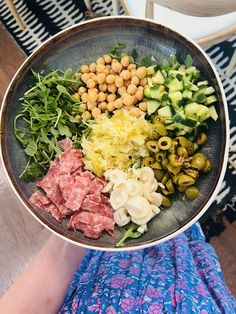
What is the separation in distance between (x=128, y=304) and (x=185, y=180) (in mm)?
304

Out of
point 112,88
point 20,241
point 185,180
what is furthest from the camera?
point 20,241

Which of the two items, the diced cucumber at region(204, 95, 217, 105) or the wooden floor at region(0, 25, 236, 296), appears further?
the wooden floor at region(0, 25, 236, 296)

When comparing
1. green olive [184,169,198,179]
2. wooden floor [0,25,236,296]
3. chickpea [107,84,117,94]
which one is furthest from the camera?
wooden floor [0,25,236,296]

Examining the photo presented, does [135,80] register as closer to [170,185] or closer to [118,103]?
[118,103]

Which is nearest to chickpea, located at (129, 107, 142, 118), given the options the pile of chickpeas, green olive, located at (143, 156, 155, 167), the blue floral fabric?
the pile of chickpeas

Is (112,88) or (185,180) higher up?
(112,88)

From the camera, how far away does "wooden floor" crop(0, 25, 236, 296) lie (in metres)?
1.40

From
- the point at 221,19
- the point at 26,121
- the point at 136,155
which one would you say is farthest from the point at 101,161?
the point at 221,19

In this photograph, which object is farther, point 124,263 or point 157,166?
point 124,263

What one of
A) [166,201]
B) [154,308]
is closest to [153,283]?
[154,308]

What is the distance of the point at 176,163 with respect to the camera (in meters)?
0.94

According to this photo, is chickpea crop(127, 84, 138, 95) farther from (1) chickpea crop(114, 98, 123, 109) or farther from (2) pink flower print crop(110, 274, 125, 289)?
(2) pink flower print crop(110, 274, 125, 289)

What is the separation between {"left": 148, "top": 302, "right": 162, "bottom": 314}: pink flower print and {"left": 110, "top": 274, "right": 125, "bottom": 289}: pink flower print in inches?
4.0

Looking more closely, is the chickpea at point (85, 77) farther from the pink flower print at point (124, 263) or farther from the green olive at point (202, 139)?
the pink flower print at point (124, 263)
